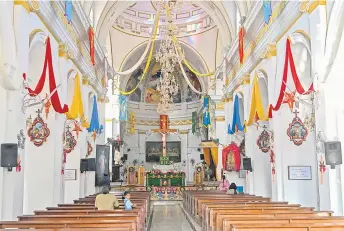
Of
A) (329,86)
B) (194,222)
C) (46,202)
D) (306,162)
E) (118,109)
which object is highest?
(118,109)

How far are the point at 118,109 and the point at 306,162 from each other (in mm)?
12949

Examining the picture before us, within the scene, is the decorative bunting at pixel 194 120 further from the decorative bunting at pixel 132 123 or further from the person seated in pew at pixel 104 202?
the person seated in pew at pixel 104 202

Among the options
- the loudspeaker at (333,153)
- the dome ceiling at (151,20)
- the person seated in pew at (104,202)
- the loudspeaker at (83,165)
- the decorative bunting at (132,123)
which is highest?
the dome ceiling at (151,20)

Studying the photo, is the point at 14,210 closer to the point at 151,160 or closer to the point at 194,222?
the point at 194,222

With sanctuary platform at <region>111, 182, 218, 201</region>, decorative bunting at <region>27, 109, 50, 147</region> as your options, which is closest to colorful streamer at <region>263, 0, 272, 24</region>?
decorative bunting at <region>27, 109, 50, 147</region>

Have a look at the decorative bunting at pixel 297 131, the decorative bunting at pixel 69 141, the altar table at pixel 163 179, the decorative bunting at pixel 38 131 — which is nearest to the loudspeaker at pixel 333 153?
the decorative bunting at pixel 297 131

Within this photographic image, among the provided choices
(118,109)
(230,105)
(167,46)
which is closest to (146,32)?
(118,109)

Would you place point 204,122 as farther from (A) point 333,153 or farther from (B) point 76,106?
(A) point 333,153

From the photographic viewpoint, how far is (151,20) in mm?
20703

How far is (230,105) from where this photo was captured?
1608 cm

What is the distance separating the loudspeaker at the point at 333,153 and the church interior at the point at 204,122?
17mm

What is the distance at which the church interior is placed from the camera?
6.39 m

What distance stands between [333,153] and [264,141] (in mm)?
4580

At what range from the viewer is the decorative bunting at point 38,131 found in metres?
8.23
